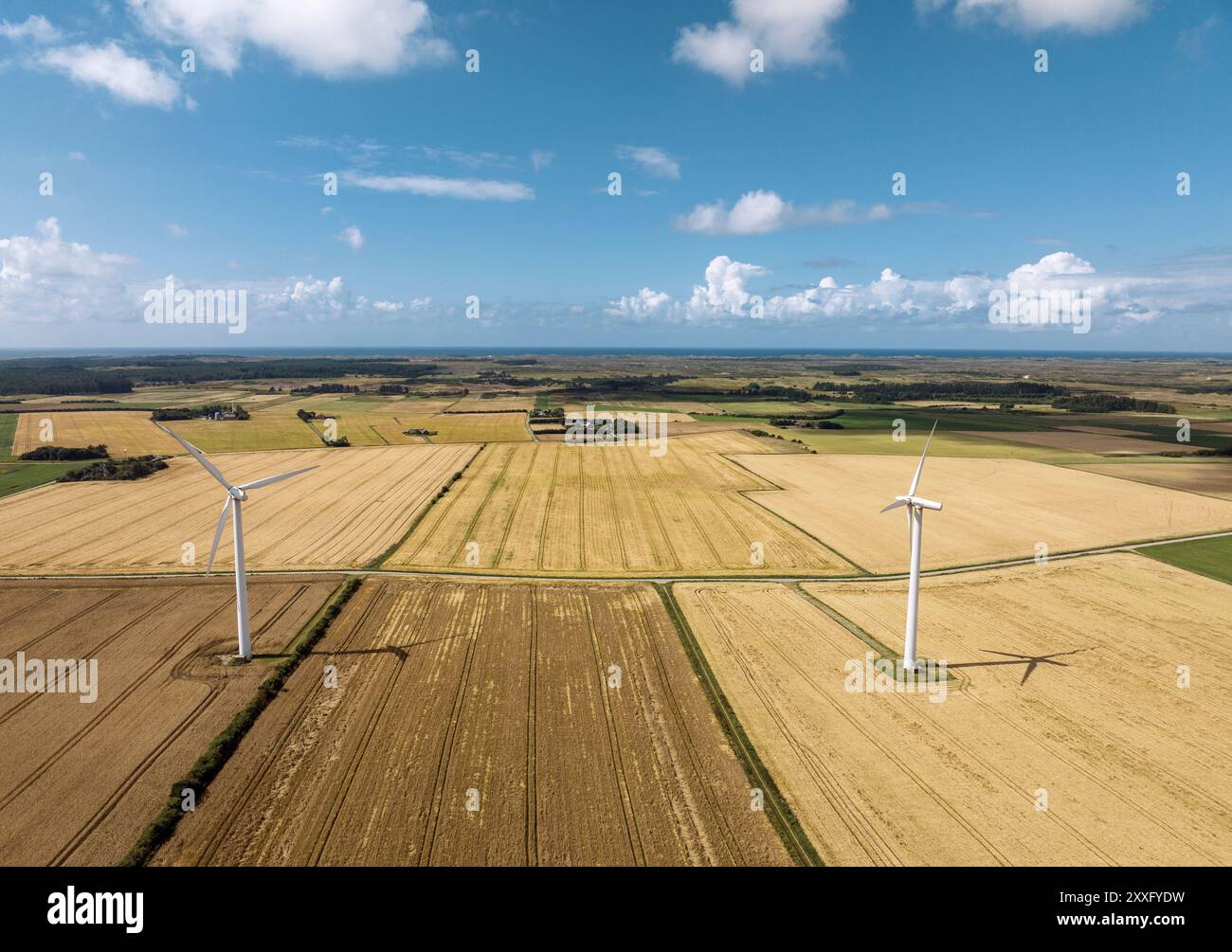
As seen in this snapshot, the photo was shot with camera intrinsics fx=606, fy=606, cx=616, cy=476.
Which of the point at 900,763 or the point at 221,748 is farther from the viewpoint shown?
the point at 221,748

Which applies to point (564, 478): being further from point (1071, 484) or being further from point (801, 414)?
point (801, 414)

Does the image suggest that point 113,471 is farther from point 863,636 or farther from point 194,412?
point 863,636

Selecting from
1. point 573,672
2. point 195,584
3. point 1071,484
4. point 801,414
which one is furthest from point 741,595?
point 801,414

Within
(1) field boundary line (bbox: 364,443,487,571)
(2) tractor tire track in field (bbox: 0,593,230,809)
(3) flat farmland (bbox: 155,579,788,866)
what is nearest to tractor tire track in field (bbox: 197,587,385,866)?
(3) flat farmland (bbox: 155,579,788,866)

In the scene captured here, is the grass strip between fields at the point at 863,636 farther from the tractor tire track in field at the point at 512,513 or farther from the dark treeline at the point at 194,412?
the dark treeline at the point at 194,412

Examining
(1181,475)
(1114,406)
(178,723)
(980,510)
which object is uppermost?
(1114,406)

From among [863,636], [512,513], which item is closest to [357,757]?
[863,636]

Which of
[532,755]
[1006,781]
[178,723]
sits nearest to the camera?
[1006,781]

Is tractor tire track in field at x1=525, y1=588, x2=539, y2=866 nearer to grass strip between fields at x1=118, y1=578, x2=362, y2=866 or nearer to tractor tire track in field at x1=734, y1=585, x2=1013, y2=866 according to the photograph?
grass strip between fields at x1=118, y1=578, x2=362, y2=866
